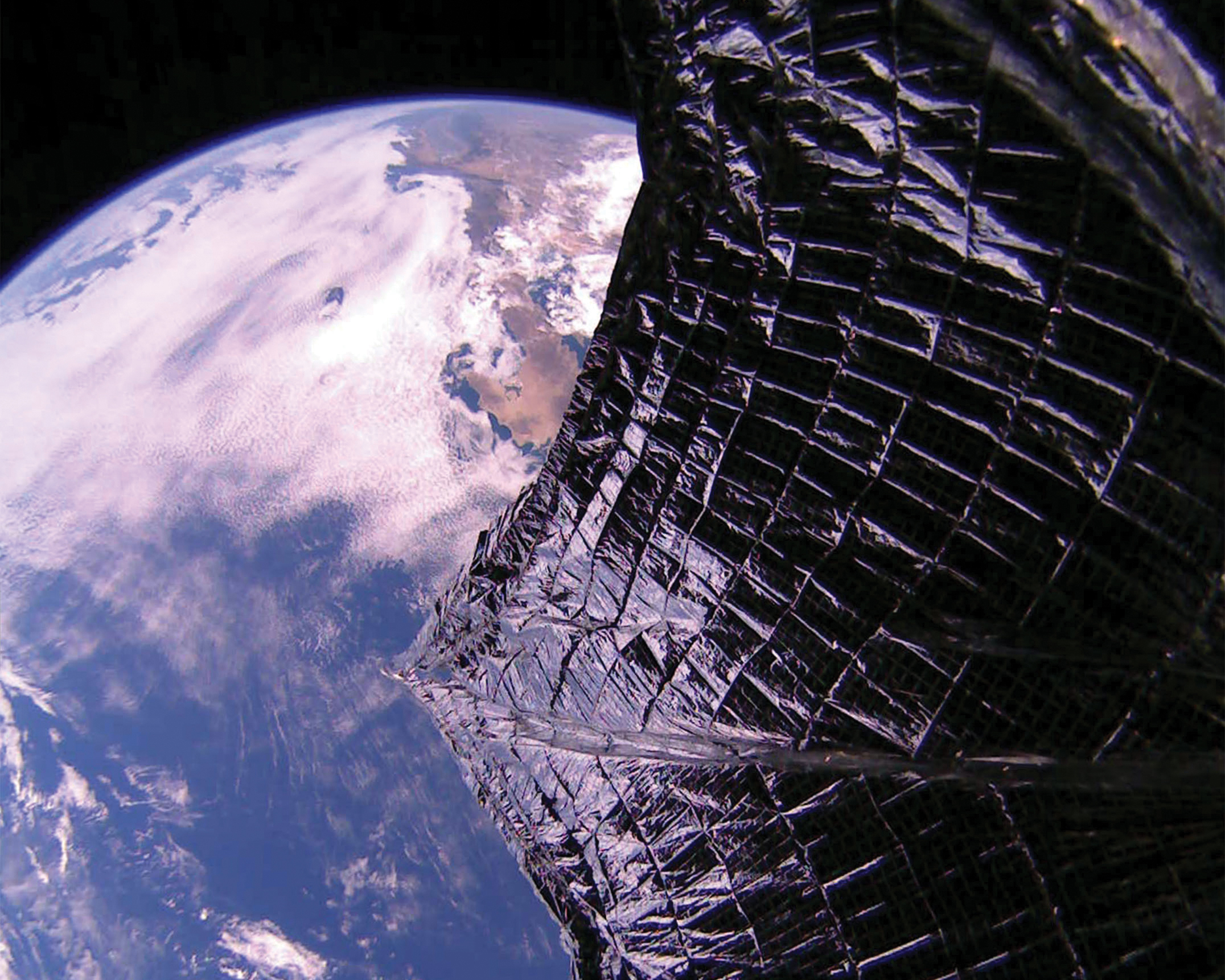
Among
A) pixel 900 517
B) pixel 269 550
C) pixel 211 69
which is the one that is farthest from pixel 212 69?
pixel 269 550

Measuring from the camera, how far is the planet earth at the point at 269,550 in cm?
481

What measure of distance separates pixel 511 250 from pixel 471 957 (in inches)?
227

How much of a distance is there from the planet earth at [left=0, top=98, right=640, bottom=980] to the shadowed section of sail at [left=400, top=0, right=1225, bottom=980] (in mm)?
3720

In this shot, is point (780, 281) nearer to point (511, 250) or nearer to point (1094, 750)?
point (1094, 750)

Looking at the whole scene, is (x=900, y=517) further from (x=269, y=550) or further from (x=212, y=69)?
(x=269, y=550)

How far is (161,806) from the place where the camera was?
16.5ft

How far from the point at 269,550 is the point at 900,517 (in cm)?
528

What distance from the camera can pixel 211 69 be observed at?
1877 millimetres

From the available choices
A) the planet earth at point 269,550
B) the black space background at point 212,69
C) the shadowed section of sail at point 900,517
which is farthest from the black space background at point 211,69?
the planet earth at point 269,550

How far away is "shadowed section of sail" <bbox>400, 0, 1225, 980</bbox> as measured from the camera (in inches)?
28.5

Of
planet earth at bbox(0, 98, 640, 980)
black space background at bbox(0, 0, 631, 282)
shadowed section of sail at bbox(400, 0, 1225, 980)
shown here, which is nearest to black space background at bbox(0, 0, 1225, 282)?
black space background at bbox(0, 0, 631, 282)

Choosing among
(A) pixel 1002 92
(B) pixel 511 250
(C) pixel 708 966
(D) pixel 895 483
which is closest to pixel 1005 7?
(A) pixel 1002 92

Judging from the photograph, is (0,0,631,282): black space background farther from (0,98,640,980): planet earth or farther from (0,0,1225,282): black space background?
(0,98,640,980): planet earth

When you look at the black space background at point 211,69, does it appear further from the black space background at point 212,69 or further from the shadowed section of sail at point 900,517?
the shadowed section of sail at point 900,517
